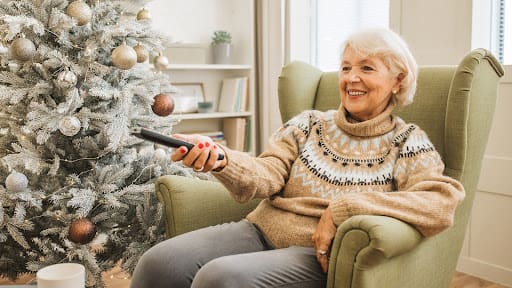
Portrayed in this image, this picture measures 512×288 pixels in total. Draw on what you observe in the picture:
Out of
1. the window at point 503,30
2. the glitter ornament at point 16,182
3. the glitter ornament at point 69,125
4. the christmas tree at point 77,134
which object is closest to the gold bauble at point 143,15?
the christmas tree at point 77,134

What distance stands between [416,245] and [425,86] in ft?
2.09

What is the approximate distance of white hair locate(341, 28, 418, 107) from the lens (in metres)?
1.64

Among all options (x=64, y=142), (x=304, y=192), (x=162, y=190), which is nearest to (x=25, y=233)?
(x=64, y=142)

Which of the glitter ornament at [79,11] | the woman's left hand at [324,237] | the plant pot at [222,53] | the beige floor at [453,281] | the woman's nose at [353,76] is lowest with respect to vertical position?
the beige floor at [453,281]

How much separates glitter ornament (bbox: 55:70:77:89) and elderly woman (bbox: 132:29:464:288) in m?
0.75

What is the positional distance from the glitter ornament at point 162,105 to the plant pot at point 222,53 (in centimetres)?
151

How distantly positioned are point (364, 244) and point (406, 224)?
6.9 inches

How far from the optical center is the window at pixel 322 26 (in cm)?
354

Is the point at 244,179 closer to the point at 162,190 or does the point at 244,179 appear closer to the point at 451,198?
the point at 162,190

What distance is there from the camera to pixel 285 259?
55.6 inches

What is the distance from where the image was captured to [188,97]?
12.0ft

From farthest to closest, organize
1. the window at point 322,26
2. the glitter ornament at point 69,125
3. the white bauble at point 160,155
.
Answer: the window at point 322,26
the white bauble at point 160,155
the glitter ornament at point 69,125

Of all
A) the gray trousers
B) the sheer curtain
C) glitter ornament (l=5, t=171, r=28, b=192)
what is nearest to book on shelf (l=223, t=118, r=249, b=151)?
the sheer curtain

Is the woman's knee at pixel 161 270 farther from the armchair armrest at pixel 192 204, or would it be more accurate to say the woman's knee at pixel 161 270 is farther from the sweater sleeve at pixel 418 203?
the sweater sleeve at pixel 418 203
